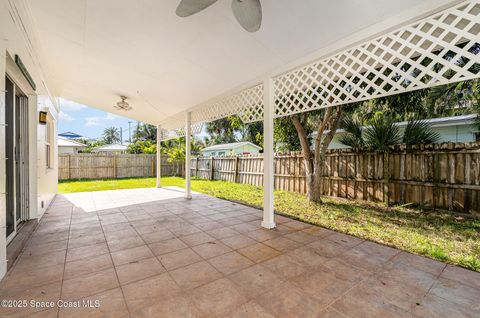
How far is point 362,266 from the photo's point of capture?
2.32 m

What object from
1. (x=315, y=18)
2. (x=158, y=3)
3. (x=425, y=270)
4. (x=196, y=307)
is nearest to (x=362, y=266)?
(x=425, y=270)

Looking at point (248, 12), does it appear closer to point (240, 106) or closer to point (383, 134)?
point (240, 106)

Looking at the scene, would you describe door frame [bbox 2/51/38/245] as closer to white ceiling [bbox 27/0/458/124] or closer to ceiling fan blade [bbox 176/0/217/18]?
white ceiling [bbox 27/0/458/124]

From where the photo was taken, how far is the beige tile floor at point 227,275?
1667mm

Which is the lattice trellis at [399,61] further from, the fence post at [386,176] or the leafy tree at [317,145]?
the fence post at [386,176]

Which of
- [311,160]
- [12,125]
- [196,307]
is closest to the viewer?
[196,307]

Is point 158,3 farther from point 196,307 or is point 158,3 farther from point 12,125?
point 196,307

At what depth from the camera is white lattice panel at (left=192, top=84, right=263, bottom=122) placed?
4281 millimetres

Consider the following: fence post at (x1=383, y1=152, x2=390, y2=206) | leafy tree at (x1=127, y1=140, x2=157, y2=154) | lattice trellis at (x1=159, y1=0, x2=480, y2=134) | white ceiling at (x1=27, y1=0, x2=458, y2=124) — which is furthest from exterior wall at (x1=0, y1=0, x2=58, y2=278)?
leafy tree at (x1=127, y1=140, x2=157, y2=154)

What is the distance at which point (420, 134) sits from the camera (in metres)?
4.96

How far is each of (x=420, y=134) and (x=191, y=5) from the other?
216 inches

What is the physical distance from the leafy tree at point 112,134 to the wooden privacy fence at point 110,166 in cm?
3264

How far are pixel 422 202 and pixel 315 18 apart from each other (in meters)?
4.72

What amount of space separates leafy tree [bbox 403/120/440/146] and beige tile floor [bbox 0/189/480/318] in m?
3.40
